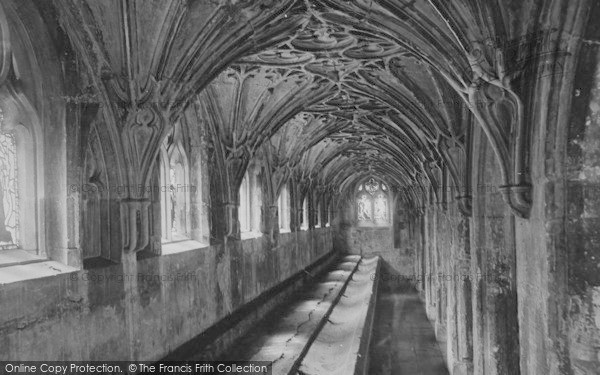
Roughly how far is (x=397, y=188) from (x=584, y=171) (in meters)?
30.7

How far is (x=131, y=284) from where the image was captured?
25.5 ft

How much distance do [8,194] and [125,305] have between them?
2.31 meters

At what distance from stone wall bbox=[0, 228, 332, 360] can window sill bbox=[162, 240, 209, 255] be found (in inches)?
3.7

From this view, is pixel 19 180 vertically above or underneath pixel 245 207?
above

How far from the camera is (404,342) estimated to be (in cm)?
1633

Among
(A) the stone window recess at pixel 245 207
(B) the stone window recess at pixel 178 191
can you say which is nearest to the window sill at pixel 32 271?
(B) the stone window recess at pixel 178 191

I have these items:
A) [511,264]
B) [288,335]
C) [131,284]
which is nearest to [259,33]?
[131,284]

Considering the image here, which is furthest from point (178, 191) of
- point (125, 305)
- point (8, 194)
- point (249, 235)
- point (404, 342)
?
point (404, 342)

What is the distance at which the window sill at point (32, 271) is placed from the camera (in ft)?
18.0

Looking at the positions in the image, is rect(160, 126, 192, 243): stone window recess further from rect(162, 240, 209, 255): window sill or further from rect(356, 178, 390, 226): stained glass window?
rect(356, 178, 390, 226): stained glass window

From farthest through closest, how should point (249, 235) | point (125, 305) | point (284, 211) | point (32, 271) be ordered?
1. point (284, 211)
2. point (249, 235)
3. point (125, 305)
4. point (32, 271)

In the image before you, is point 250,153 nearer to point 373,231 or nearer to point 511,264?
point 511,264

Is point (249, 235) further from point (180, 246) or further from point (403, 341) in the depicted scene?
point (403, 341)

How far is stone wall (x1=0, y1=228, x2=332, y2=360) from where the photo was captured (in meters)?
5.64
